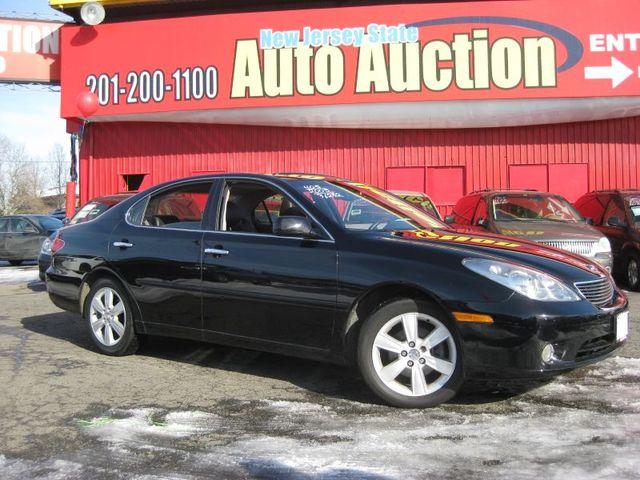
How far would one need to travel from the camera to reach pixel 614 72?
12.9m

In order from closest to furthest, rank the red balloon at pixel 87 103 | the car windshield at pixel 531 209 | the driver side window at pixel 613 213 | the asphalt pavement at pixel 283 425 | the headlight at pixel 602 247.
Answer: the asphalt pavement at pixel 283 425 → the headlight at pixel 602 247 → the car windshield at pixel 531 209 → the driver side window at pixel 613 213 → the red balloon at pixel 87 103

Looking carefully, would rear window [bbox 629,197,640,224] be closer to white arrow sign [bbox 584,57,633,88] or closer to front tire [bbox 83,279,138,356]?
white arrow sign [bbox 584,57,633,88]

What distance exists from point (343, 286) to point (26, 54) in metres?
16.5

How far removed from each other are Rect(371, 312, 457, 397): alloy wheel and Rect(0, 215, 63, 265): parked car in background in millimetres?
13685

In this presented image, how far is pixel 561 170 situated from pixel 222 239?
11.7 m

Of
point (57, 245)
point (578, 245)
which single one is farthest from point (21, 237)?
point (578, 245)

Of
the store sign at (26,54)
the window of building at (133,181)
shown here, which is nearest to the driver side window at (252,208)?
the window of building at (133,181)

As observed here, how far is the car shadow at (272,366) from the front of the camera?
406 centimetres

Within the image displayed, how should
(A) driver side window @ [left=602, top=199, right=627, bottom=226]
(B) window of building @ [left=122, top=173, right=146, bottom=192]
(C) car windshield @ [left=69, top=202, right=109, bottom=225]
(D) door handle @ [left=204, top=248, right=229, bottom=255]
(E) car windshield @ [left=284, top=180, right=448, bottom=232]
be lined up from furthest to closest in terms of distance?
(B) window of building @ [left=122, top=173, right=146, bottom=192]
(A) driver side window @ [left=602, top=199, right=627, bottom=226]
(C) car windshield @ [left=69, top=202, right=109, bottom=225]
(D) door handle @ [left=204, top=248, right=229, bottom=255]
(E) car windshield @ [left=284, top=180, right=448, bottom=232]

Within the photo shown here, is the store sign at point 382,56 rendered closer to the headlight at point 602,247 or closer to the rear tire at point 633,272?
the rear tire at point 633,272

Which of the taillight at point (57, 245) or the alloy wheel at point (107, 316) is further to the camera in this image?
the taillight at point (57, 245)

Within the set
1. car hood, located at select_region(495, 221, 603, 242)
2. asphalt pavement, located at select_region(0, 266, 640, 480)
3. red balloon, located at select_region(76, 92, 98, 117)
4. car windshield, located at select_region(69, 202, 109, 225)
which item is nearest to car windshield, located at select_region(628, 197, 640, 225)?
car hood, located at select_region(495, 221, 603, 242)

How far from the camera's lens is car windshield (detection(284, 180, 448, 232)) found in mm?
4270

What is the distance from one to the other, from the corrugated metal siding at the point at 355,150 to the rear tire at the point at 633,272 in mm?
5714
